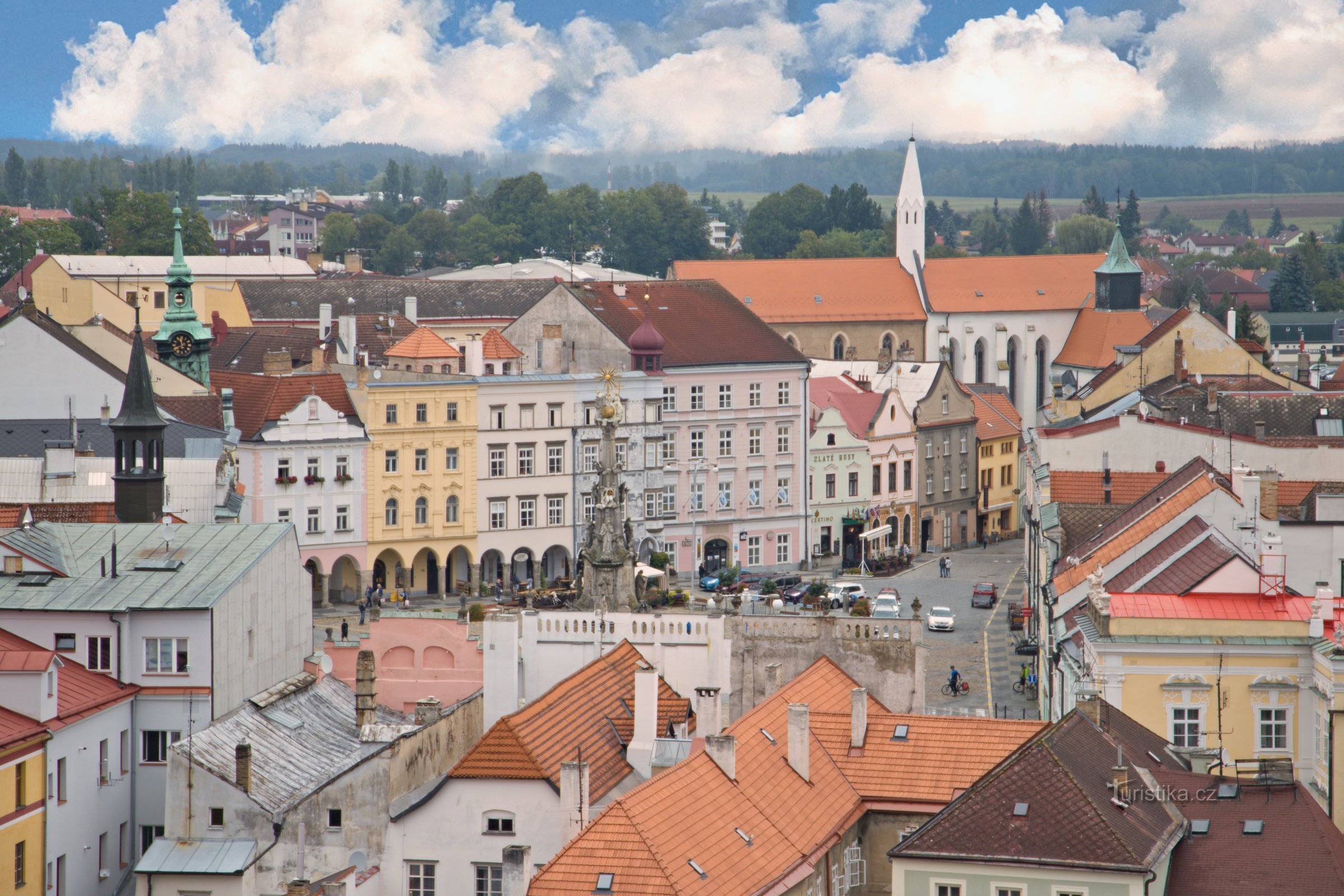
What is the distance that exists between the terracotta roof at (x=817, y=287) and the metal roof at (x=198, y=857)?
105 m

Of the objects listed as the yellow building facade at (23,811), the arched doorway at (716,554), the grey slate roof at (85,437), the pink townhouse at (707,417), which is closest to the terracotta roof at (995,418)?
the pink townhouse at (707,417)

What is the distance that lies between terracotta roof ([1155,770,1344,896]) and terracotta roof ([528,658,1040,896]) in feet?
19.5

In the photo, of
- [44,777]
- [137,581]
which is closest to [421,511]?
[137,581]

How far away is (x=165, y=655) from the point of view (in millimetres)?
57156

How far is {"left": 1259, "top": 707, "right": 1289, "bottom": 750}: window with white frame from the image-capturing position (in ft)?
161

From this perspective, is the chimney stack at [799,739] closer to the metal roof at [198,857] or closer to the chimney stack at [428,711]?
the chimney stack at [428,711]

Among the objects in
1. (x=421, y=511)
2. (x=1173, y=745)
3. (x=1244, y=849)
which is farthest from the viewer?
(x=421, y=511)

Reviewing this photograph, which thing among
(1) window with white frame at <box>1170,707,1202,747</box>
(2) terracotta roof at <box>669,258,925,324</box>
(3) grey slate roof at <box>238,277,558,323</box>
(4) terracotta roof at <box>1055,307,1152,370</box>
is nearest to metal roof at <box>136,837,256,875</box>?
(1) window with white frame at <box>1170,707,1202,747</box>

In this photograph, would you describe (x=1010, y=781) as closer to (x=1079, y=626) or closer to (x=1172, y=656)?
(x=1172, y=656)

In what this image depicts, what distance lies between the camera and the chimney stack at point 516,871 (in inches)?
1612

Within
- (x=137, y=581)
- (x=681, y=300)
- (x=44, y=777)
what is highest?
(x=681, y=300)

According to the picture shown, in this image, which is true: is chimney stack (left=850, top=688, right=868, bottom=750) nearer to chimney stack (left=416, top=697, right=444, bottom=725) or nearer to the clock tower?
chimney stack (left=416, top=697, right=444, bottom=725)

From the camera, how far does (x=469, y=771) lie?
148ft

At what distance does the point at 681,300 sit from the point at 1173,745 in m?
76.0
